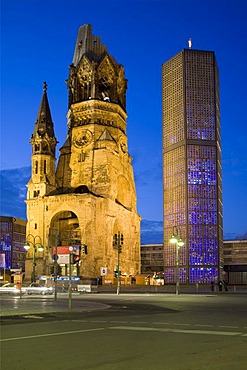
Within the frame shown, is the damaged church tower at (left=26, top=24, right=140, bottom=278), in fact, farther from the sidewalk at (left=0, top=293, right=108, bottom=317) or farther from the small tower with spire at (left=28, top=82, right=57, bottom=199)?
the sidewalk at (left=0, top=293, right=108, bottom=317)

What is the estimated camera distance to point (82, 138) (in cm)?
9656

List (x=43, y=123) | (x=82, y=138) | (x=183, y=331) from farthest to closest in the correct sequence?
(x=43, y=123) → (x=82, y=138) → (x=183, y=331)

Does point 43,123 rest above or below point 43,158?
above

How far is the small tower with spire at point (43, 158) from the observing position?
93.4 metres

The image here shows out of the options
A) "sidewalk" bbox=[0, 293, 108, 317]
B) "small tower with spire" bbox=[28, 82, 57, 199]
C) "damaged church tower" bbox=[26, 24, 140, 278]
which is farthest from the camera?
"small tower with spire" bbox=[28, 82, 57, 199]

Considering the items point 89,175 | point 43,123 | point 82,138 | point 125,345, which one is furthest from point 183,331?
point 43,123

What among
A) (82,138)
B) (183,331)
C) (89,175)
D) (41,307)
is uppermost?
(82,138)

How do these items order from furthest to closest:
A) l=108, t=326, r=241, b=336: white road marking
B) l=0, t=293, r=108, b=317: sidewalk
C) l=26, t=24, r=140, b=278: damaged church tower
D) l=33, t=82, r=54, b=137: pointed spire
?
l=33, t=82, r=54, b=137: pointed spire < l=26, t=24, r=140, b=278: damaged church tower < l=0, t=293, r=108, b=317: sidewalk < l=108, t=326, r=241, b=336: white road marking

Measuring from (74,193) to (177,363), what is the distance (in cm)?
7876

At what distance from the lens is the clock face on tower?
9569 cm

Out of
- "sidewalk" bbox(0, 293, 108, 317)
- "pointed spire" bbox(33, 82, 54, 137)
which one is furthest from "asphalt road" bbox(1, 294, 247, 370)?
"pointed spire" bbox(33, 82, 54, 137)

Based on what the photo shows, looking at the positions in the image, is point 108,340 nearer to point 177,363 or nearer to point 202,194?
point 177,363

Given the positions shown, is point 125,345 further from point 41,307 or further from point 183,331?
point 41,307

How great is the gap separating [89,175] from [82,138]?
7920 millimetres
